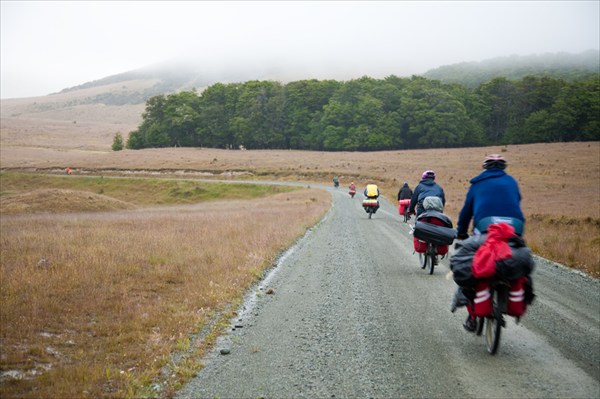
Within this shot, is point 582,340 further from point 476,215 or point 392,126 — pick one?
point 392,126

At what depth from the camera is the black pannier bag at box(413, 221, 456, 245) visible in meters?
10.2

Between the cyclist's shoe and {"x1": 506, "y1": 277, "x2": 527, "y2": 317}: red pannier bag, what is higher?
{"x1": 506, "y1": 277, "x2": 527, "y2": 317}: red pannier bag

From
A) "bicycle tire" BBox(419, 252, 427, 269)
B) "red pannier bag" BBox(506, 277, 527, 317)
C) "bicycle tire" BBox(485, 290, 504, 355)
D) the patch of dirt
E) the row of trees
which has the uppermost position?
the row of trees

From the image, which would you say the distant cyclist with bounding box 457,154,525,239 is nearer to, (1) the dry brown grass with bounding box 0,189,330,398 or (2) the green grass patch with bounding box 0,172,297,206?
(1) the dry brown grass with bounding box 0,189,330,398

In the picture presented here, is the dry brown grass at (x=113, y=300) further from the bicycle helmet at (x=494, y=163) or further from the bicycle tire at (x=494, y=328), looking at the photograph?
the bicycle helmet at (x=494, y=163)

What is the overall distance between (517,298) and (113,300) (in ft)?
24.1

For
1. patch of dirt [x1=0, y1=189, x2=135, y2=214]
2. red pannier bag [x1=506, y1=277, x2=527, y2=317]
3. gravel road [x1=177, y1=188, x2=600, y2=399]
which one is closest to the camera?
gravel road [x1=177, y1=188, x2=600, y2=399]

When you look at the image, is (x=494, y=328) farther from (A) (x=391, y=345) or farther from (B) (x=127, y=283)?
(B) (x=127, y=283)

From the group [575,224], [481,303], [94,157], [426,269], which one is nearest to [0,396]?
[481,303]

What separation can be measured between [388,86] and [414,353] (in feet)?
329

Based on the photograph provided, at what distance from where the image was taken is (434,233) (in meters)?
10.2

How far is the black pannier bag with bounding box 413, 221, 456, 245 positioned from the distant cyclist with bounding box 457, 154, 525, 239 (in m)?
4.06

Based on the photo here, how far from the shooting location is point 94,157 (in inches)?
3310

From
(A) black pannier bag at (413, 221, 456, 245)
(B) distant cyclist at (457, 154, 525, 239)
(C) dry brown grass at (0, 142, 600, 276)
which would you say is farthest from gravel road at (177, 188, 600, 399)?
(C) dry brown grass at (0, 142, 600, 276)
